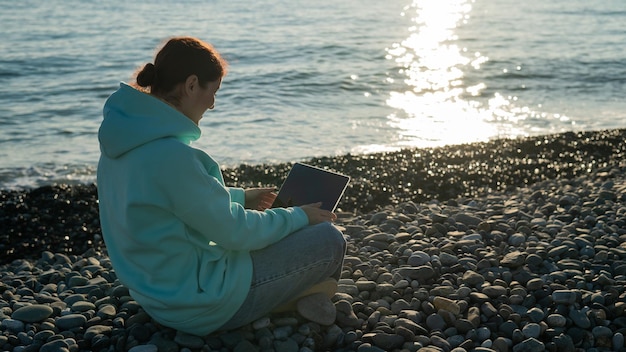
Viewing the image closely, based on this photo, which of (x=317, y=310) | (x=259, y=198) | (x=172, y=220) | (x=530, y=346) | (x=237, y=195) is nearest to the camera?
(x=172, y=220)

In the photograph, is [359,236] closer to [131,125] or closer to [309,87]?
[131,125]

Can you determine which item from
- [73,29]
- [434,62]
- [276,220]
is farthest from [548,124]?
[73,29]

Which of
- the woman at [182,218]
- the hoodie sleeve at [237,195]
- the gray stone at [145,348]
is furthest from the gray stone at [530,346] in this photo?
the gray stone at [145,348]

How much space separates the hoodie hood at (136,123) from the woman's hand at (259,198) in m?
0.95

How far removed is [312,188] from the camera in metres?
4.36

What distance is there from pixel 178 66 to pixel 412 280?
2.22 metres

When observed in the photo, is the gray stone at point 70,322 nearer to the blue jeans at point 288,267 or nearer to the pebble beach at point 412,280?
the pebble beach at point 412,280

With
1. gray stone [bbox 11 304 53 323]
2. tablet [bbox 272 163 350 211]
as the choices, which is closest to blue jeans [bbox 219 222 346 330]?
tablet [bbox 272 163 350 211]

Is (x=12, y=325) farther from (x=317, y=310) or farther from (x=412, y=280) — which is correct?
(x=412, y=280)

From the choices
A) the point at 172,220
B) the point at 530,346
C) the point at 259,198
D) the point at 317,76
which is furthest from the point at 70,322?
the point at 317,76

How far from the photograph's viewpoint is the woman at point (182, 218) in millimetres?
3359

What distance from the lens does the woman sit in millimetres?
3359

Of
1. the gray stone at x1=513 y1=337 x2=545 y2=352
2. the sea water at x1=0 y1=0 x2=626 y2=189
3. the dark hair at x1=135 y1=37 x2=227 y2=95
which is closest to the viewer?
the dark hair at x1=135 y1=37 x2=227 y2=95

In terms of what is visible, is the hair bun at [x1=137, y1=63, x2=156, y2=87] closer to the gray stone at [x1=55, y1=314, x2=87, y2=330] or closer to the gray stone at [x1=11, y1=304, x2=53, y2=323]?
the gray stone at [x1=55, y1=314, x2=87, y2=330]
